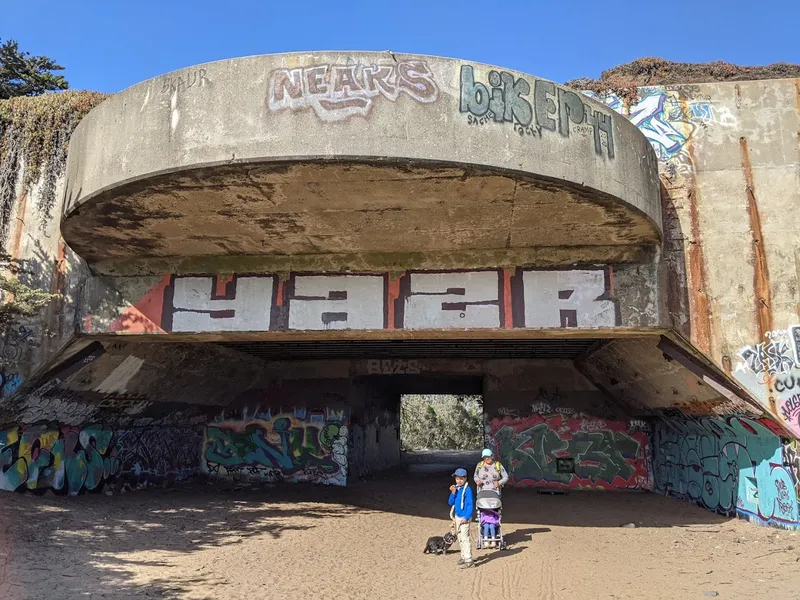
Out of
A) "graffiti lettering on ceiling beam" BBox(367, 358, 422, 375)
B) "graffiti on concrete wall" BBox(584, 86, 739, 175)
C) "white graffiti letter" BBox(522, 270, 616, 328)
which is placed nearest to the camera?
"white graffiti letter" BBox(522, 270, 616, 328)

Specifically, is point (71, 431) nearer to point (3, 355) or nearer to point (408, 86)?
point (3, 355)

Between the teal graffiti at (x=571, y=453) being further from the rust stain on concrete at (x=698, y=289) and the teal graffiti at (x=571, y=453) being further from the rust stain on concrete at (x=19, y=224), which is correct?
the rust stain on concrete at (x=19, y=224)

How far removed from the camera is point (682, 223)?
9461 millimetres

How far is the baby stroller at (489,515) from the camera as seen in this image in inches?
362

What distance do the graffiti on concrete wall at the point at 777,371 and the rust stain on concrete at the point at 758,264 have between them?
217 millimetres

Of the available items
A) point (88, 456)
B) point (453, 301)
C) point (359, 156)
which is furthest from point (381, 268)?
point (88, 456)

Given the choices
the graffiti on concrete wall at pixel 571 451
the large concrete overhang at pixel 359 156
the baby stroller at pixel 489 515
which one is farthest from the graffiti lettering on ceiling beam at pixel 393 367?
the large concrete overhang at pixel 359 156

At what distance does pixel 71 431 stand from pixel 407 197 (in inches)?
352

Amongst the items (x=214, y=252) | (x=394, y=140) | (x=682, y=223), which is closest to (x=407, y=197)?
(x=394, y=140)

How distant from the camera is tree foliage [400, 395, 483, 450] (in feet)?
122

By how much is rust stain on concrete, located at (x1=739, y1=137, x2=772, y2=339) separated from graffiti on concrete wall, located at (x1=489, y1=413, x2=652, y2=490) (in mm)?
7181

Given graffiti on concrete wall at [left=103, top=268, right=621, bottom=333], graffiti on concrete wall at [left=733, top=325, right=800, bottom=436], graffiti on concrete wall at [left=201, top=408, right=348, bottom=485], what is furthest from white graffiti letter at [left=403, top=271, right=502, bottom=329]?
graffiti on concrete wall at [left=201, top=408, right=348, bottom=485]

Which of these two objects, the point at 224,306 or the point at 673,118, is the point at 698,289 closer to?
the point at 673,118

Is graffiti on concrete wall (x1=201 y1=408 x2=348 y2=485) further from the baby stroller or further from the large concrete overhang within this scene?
the large concrete overhang
